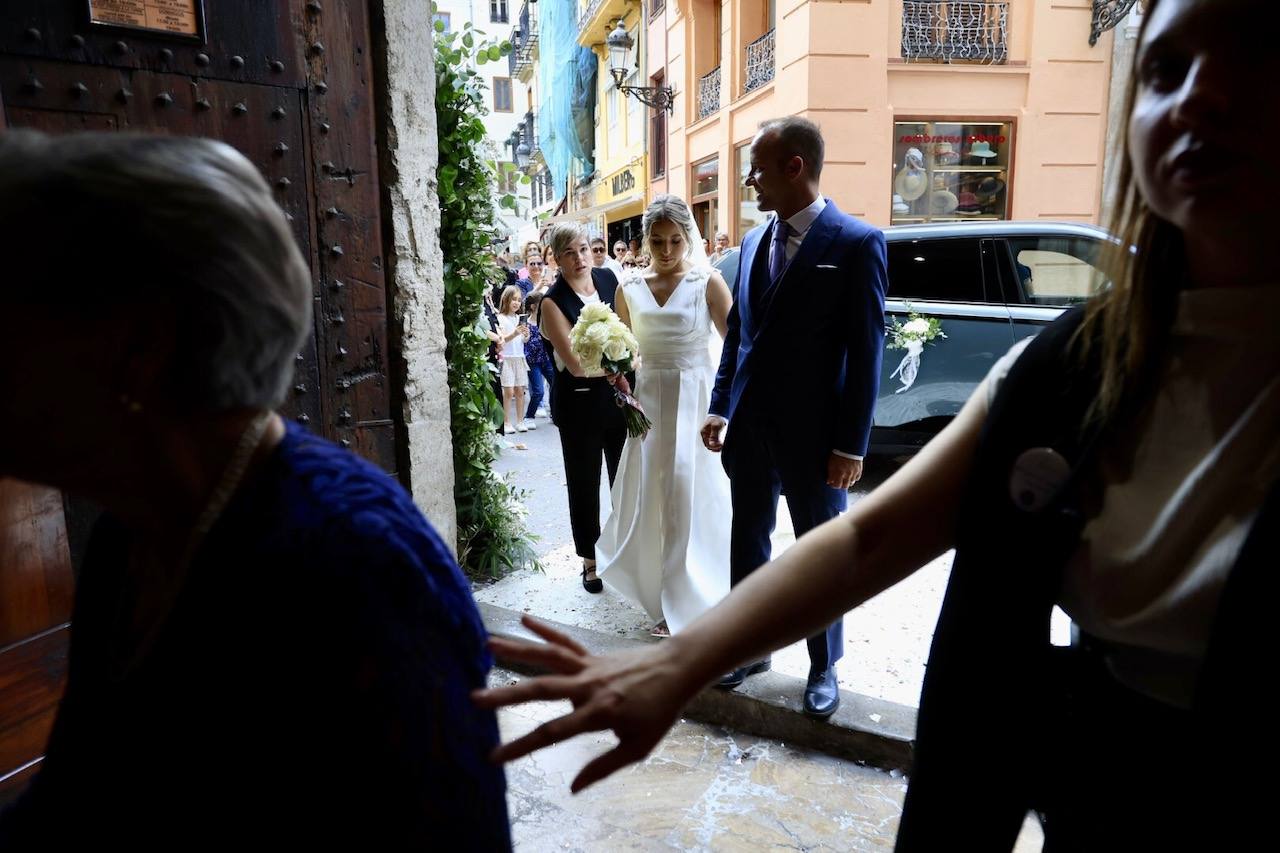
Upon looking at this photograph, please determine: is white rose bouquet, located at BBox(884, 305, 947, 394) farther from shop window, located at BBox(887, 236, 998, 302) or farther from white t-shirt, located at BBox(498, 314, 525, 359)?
white t-shirt, located at BBox(498, 314, 525, 359)

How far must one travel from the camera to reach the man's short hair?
10.4ft

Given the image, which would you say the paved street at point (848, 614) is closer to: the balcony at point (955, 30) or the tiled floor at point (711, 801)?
the tiled floor at point (711, 801)

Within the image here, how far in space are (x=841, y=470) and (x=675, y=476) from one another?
115 centimetres

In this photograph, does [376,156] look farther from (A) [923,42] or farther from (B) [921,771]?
(A) [923,42]

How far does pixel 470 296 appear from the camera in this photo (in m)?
4.57

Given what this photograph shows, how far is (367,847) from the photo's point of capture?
0.88m

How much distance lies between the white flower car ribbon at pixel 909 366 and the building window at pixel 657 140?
13.0 meters

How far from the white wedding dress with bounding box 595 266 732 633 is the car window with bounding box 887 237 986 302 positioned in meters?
2.59

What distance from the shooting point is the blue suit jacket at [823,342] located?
122 inches

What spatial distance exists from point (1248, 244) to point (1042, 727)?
0.63 meters

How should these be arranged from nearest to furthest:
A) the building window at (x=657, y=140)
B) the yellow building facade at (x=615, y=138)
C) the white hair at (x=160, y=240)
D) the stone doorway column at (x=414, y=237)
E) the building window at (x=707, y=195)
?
the white hair at (x=160, y=240), the stone doorway column at (x=414, y=237), the building window at (x=707, y=195), the building window at (x=657, y=140), the yellow building facade at (x=615, y=138)

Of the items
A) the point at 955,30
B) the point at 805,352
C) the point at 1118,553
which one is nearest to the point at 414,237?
the point at 805,352

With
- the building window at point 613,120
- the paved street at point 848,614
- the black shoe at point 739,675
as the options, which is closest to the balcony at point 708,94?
the building window at point 613,120

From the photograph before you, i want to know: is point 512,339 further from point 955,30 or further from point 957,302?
point 955,30
